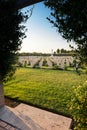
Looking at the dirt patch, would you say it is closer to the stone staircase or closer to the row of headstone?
the stone staircase

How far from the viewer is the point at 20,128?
4.21 m

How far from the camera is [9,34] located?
4.82 m

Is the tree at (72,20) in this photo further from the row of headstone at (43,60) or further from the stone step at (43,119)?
the row of headstone at (43,60)

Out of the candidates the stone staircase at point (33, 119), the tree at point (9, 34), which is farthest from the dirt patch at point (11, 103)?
the tree at point (9, 34)

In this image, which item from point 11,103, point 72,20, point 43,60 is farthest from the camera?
point 43,60

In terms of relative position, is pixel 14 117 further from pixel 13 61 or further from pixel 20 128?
pixel 13 61

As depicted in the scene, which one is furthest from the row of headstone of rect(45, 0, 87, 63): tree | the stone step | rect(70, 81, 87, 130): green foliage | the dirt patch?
rect(45, 0, 87, 63): tree

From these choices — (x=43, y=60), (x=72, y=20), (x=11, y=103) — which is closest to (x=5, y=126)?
(x=11, y=103)

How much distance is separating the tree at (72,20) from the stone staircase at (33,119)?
7.83 ft

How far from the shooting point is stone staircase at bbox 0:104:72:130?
14.3ft

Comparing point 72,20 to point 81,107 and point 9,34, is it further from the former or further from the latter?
point 9,34

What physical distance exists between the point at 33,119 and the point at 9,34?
2.50 m

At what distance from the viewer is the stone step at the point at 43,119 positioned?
4406 millimetres

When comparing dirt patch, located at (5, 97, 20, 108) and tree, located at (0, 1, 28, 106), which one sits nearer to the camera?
tree, located at (0, 1, 28, 106)
